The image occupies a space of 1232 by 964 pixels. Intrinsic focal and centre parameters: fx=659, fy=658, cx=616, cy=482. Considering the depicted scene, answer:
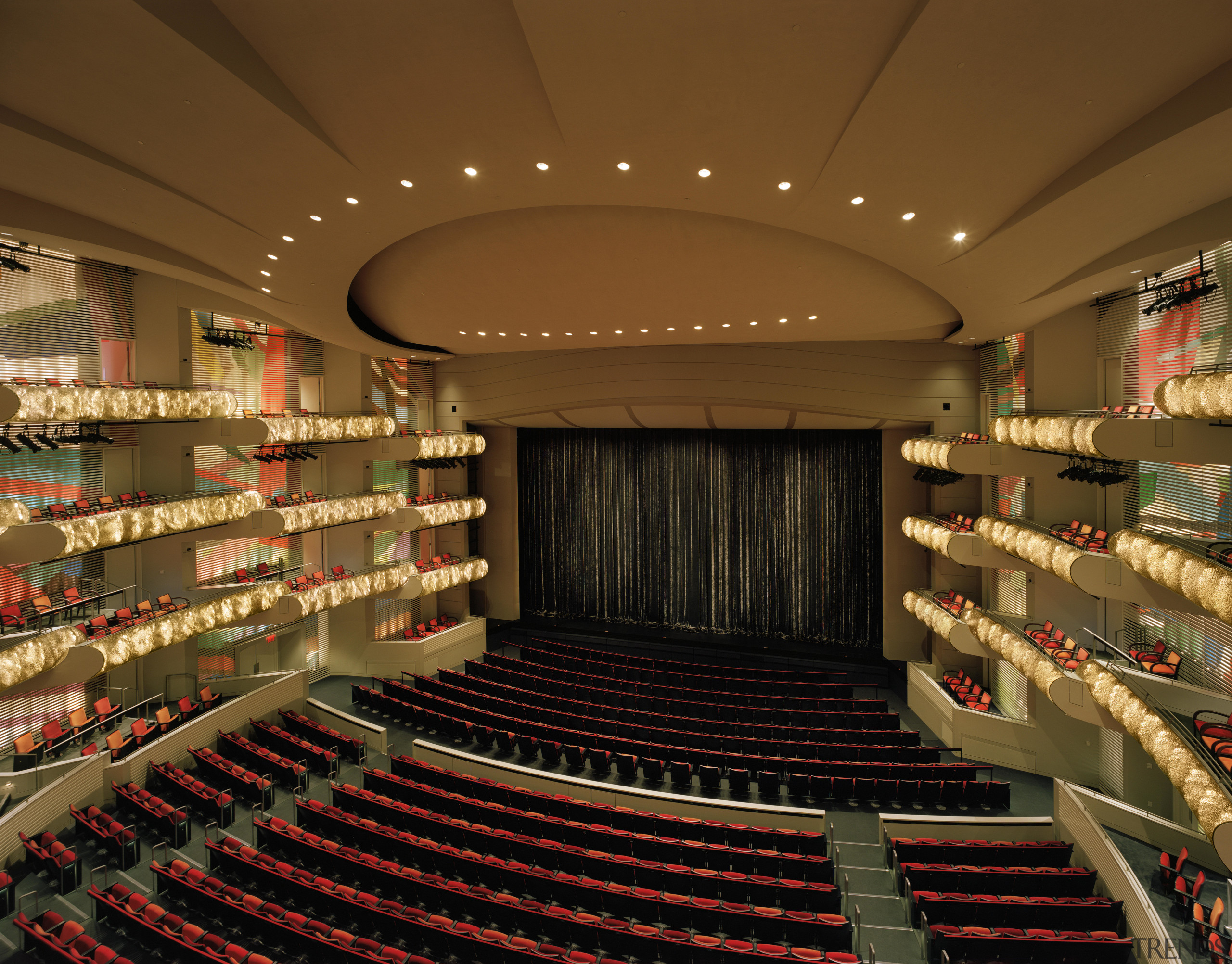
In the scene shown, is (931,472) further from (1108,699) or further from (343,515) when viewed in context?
(343,515)

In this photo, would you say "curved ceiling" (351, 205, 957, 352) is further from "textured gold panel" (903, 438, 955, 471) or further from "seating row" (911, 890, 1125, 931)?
"seating row" (911, 890, 1125, 931)

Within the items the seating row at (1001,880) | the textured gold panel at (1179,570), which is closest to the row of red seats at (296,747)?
the seating row at (1001,880)

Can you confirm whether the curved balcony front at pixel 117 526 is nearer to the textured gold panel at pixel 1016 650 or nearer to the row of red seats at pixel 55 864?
the row of red seats at pixel 55 864

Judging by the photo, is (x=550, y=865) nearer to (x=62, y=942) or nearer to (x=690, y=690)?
(x=62, y=942)

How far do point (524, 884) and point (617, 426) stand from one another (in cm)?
1367

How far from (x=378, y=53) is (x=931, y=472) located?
1476cm

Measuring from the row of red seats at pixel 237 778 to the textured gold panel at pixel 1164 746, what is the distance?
1293cm

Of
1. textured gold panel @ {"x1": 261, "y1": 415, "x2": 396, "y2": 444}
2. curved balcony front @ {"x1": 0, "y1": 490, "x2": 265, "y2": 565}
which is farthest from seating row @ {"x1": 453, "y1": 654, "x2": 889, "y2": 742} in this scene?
curved balcony front @ {"x1": 0, "y1": 490, "x2": 265, "y2": 565}

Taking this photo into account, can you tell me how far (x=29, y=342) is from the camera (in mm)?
12312

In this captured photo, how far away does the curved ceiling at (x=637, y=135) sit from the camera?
4816 mm

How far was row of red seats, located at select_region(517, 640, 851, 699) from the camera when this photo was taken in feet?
53.1

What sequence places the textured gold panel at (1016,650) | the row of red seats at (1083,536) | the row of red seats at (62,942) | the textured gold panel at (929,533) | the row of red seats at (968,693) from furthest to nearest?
the textured gold panel at (929,533) → the row of red seats at (968,693) → the textured gold panel at (1016,650) → the row of red seats at (1083,536) → the row of red seats at (62,942)

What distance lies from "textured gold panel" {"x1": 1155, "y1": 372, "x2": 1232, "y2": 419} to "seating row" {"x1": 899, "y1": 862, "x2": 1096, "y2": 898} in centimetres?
607

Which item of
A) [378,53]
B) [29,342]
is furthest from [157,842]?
[378,53]
